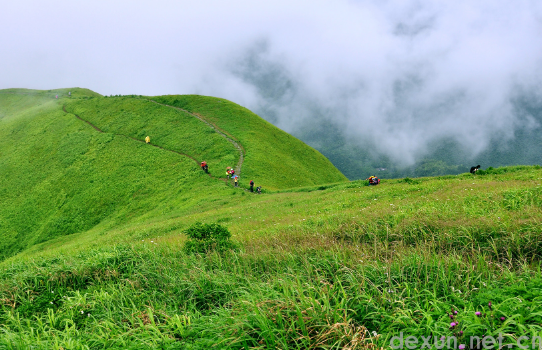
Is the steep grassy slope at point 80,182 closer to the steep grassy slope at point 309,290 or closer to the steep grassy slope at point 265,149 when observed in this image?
the steep grassy slope at point 265,149

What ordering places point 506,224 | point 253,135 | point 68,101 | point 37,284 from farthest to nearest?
point 68,101 < point 253,135 < point 37,284 < point 506,224

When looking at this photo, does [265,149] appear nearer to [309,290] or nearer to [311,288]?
[311,288]

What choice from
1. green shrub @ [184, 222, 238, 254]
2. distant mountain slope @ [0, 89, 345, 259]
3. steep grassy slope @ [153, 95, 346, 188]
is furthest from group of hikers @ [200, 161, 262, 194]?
green shrub @ [184, 222, 238, 254]

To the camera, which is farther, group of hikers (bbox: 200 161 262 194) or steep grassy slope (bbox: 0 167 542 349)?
group of hikers (bbox: 200 161 262 194)

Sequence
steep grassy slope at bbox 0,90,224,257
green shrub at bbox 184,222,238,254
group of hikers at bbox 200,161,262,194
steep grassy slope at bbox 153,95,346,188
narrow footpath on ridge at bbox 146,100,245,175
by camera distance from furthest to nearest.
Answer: steep grassy slope at bbox 153,95,346,188 < narrow footpath on ridge at bbox 146,100,245,175 < steep grassy slope at bbox 0,90,224,257 < group of hikers at bbox 200,161,262,194 < green shrub at bbox 184,222,238,254

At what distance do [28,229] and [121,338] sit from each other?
49497 mm

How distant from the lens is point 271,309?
4098 mm

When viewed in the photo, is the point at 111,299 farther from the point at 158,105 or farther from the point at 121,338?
the point at 158,105

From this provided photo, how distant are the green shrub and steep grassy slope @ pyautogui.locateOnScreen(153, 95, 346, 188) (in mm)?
26751

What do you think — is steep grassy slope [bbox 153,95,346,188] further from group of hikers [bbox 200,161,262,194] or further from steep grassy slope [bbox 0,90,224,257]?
steep grassy slope [bbox 0,90,224,257]

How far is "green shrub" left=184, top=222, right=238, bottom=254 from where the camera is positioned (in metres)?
8.16

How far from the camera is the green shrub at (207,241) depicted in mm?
8164

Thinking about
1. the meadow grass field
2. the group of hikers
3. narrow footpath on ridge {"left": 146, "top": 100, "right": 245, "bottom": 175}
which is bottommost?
the meadow grass field

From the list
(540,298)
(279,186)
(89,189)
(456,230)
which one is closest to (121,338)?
(540,298)
